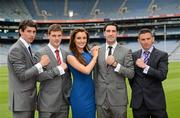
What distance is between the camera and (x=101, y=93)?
257 inches

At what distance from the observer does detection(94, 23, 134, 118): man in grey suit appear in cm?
648

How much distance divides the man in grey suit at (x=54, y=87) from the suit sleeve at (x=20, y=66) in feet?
0.85

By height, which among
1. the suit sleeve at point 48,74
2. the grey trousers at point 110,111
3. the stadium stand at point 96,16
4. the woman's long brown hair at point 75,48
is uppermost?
the stadium stand at point 96,16

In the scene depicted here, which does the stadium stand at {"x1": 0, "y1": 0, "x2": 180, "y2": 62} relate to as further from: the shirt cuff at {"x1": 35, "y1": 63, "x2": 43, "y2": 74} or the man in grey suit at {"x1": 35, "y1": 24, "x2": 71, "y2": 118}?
the shirt cuff at {"x1": 35, "y1": 63, "x2": 43, "y2": 74}

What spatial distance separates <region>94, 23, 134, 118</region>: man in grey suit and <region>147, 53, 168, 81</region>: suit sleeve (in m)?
0.38

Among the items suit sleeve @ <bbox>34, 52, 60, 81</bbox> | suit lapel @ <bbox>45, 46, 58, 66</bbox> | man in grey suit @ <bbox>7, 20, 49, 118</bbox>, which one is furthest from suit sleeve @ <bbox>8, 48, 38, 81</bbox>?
suit lapel @ <bbox>45, 46, 58, 66</bbox>

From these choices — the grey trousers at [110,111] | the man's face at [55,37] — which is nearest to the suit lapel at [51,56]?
the man's face at [55,37]

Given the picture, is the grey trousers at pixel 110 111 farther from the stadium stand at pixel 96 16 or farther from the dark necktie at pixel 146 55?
the stadium stand at pixel 96 16

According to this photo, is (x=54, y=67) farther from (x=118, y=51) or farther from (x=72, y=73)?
(x=118, y=51)

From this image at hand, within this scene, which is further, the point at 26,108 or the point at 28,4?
the point at 28,4

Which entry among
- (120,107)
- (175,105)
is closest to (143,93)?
(120,107)

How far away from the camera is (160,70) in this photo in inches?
256

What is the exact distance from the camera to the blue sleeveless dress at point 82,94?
6453 mm

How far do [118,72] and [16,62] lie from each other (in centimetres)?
188
